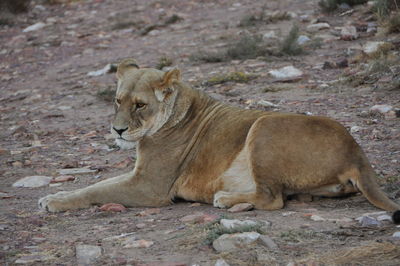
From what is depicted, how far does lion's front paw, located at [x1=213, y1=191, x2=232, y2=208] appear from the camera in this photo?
5492 millimetres

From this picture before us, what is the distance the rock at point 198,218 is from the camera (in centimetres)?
505

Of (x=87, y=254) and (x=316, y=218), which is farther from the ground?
(x=87, y=254)

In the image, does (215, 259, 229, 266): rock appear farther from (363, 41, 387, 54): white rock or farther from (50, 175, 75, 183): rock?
(363, 41, 387, 54): white rock

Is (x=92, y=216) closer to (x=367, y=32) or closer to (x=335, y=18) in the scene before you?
(x=367, y=32)

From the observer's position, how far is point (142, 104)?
19.4 feet

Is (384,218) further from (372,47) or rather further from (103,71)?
(103,71)

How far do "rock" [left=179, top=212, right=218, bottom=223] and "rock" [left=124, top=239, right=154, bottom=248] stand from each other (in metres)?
0.51

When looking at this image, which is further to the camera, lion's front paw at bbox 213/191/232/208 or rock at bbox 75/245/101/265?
lion's front paw at bbox 213/191/232/208

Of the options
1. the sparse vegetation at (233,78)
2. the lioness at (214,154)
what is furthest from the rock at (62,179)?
the sparse vegetation at (233,78)

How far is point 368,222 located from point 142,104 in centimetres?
224

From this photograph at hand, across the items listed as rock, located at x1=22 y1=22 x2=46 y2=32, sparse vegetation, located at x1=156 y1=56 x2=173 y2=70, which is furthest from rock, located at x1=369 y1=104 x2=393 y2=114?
rock, located at x1=22 y1=22 x2=46 y2=32

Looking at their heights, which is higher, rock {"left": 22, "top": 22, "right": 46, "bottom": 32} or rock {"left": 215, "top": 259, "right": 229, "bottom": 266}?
rock {"left": 215, "top": 259, "right": 229, "bottom": 266}

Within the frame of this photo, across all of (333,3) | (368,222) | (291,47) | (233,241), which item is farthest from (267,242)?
(333,3)

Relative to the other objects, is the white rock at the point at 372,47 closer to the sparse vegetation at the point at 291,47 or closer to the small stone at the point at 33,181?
the sparse vegetation at the point at 291,47
